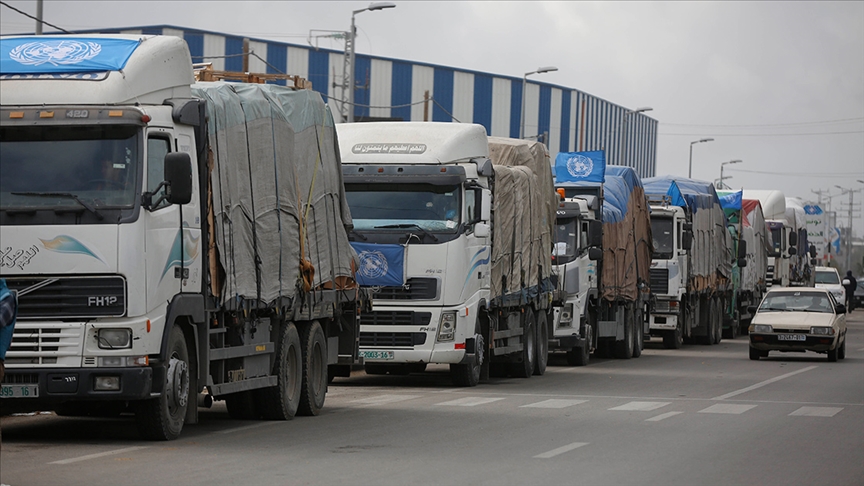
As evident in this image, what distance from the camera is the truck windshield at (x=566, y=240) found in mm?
26500

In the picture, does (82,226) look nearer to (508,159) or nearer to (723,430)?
(723,430)

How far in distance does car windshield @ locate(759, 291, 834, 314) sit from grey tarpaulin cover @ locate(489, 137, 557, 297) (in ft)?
25.2

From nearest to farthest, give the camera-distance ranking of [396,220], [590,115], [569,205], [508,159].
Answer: [396,220] → [508,159] → [569,205] → [590,115]

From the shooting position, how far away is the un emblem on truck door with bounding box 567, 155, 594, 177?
2820 centimetres

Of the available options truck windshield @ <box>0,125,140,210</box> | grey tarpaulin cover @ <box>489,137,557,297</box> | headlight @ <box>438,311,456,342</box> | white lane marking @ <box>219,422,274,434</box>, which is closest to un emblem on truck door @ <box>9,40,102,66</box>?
truck windshield @ <box>0,125,140,210</box>

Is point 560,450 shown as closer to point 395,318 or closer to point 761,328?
point 395,318

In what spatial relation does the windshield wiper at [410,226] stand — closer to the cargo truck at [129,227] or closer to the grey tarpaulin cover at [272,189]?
the grey tarpaulin cover at [272,189]

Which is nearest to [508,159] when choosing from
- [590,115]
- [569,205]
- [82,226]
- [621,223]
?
[569,205]

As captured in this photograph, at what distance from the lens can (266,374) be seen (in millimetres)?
14328

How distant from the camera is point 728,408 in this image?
57.4 ft

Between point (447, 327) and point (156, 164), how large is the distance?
321 inches

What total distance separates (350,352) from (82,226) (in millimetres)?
6173

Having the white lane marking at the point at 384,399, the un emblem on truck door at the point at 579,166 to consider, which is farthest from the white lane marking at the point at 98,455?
the un emblem on truck door at the point at 579,166

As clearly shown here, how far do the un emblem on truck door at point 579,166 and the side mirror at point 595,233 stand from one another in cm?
168
